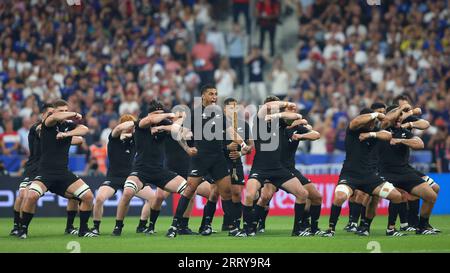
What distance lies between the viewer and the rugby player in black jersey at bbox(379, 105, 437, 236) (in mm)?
20892

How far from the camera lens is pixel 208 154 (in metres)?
20.9

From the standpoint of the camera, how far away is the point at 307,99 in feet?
110

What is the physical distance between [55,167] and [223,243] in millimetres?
3889

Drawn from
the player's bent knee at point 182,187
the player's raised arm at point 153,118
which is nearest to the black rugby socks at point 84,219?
the player's bent knee at point 182,187

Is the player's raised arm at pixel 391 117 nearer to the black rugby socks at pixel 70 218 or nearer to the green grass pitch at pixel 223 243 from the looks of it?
the green grass pitch at pixel 223 243

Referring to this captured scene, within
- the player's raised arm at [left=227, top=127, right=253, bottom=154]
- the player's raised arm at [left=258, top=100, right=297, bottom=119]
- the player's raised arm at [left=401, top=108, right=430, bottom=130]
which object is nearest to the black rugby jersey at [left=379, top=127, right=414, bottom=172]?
the player's raised arm at [left=401, top=108, right=430, bottom=130]

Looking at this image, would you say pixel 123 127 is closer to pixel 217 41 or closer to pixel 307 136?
pixel 307 136

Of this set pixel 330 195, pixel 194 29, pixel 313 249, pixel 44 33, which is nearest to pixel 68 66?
pixel 44 33

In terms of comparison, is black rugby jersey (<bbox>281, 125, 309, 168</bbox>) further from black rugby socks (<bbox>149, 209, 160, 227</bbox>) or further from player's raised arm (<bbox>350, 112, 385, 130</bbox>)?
black rugby socks (<bbox>149, 209, 160, 227</bbox>)

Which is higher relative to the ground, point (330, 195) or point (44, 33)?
point (44, 33)

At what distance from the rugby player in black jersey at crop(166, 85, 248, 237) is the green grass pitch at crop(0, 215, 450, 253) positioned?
0.86 m

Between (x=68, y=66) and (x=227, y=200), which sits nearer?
(x=227, y=200)

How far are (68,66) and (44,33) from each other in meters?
1.81

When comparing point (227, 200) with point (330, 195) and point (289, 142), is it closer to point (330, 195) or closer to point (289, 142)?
point (289, 142)
